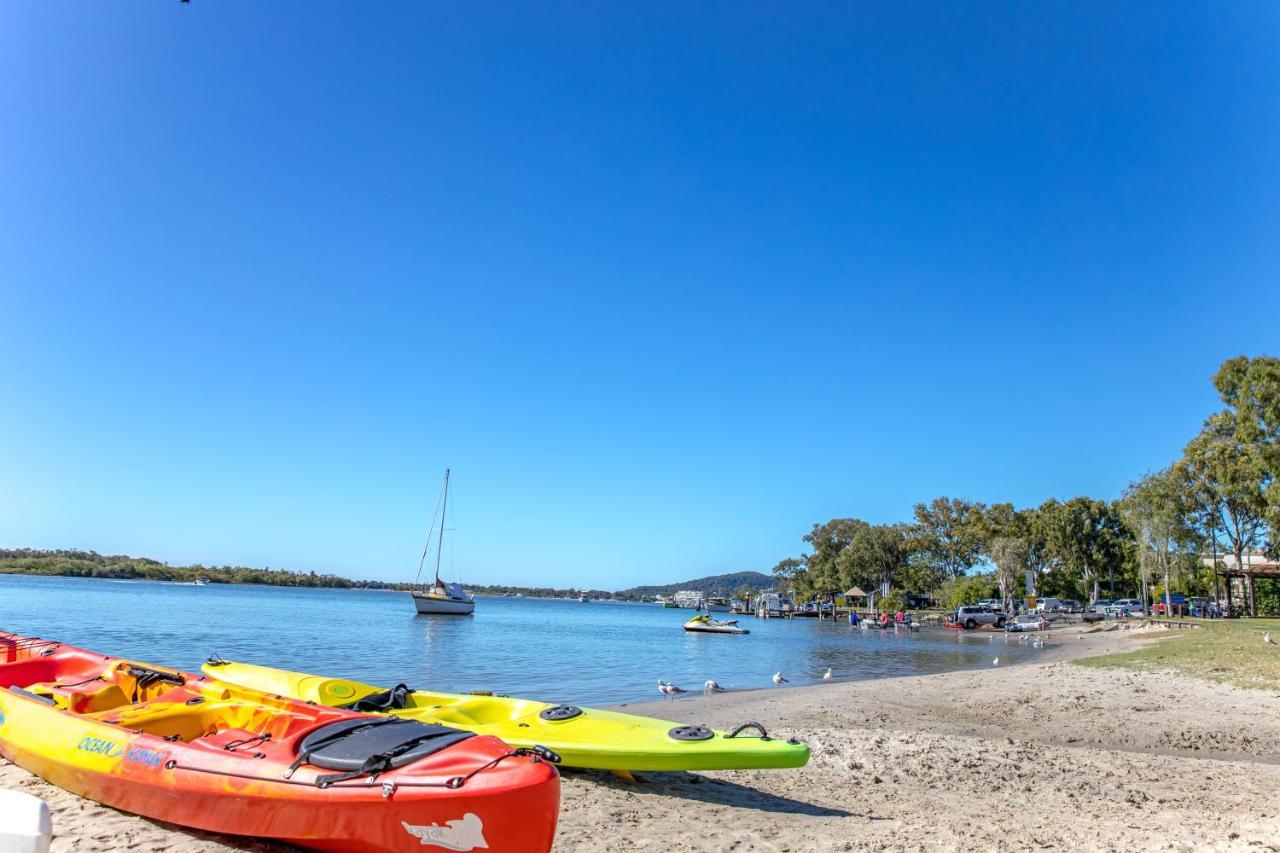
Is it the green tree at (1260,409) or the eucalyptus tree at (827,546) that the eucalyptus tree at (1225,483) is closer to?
the green tree at (1260,409)

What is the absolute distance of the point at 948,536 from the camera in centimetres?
7662

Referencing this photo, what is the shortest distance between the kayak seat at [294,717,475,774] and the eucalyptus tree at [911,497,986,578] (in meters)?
76.5

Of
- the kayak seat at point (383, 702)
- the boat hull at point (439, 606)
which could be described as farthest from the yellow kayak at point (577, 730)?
the boat hull at point (439, 606)

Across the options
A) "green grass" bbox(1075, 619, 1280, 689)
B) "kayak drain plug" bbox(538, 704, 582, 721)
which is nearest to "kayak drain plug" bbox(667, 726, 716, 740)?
"kayak drain plug" bbox(538, 704, 582, 721)

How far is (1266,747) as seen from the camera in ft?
31.4

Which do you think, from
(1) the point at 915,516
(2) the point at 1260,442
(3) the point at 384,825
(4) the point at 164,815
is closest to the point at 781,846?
(3) the point at 384,825

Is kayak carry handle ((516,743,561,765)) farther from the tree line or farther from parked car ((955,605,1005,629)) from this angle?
parked car ((955,605,1005,629))

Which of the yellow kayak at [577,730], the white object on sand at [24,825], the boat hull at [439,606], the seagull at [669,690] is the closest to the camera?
the white object on sand at [24,825]

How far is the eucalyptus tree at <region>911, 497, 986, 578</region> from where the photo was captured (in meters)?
74.6

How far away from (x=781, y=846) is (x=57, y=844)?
530cm

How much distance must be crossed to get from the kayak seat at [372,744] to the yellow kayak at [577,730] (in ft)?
4.15

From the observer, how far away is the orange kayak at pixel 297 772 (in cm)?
461

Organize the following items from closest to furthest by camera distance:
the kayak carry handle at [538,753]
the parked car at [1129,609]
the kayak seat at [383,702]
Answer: the kayak carry handle at [538,753] → the kayak seat at [383,702] → the parked car at [1129,609]

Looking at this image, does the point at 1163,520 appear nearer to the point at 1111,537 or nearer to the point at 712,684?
the point at 1111,537
